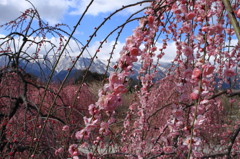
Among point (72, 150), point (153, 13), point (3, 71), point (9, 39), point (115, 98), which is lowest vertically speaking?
point (72, 150)

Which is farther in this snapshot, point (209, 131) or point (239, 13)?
point (209, 131)

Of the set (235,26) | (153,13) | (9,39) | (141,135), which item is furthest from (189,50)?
(9,39)

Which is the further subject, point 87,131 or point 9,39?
point 9,39

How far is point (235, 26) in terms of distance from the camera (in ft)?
1.88

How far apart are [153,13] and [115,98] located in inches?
17.8

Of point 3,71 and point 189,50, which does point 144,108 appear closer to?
point 189,50

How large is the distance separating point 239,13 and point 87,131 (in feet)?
2.41

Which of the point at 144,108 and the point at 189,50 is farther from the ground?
the point at 189,50

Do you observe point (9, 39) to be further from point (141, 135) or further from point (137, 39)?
point (137, 39)

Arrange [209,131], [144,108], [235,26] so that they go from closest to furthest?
1. [235,26]
2. [144,108]
3. [209,131]

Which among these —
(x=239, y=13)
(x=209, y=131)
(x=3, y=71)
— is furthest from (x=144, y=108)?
(x=209, y=131)

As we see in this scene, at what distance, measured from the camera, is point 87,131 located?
89 centimetres

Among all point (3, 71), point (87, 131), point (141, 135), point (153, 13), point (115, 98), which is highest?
point (153, 13)

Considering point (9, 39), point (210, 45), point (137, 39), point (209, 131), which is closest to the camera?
point (137, 39)
